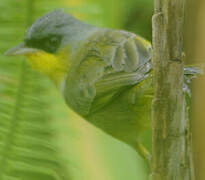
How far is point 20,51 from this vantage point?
3.67ft

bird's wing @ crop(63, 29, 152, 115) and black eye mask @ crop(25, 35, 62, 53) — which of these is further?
black eye mask @ crop(25, 35, 62, 53)

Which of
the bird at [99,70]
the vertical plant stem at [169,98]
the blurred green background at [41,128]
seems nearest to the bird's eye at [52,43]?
the bird at [99,70]

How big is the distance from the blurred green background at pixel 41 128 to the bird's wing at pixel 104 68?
27 centimetres

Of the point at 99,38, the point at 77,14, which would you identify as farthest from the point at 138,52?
the point at 77,14

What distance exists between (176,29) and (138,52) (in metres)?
0.55

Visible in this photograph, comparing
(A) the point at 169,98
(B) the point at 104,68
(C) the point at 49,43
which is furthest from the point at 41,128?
(C) the point at 49,43

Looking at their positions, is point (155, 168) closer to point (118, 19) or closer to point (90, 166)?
point (90, 166)

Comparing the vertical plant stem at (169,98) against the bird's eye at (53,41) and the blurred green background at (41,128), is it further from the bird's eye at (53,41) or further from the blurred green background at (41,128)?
the bird's eye at (53,41)

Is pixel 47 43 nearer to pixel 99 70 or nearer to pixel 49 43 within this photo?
pixel 49 43

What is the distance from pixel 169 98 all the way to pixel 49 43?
73 cm

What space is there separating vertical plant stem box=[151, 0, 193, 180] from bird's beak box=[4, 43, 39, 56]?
0.30 meters

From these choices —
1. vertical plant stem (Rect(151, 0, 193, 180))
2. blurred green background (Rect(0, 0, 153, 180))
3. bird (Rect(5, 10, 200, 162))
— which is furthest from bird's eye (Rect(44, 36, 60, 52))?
vertical plant stem (Rect(151, 0, 193, 180))

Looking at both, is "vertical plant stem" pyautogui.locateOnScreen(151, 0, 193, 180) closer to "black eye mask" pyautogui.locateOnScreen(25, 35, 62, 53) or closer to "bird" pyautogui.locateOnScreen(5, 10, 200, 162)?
"bird" pyautogui.locateOnScreen(5, 10, 200, 162)

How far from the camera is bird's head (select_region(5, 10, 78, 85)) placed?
49.8 inches
